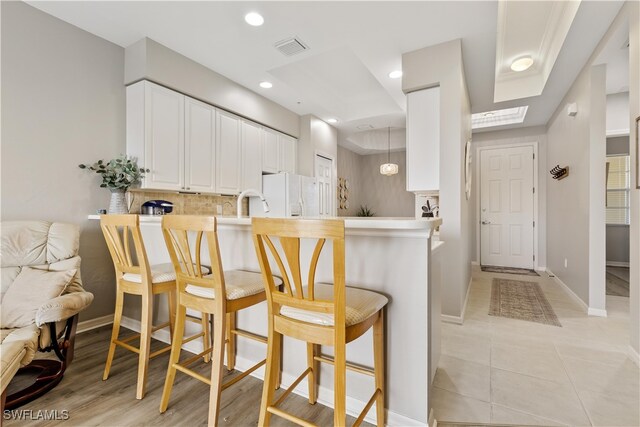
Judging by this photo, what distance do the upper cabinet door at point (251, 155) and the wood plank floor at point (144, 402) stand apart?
2630mm

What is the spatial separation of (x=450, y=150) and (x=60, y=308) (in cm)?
330

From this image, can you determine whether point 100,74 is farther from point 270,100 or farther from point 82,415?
point 82,415

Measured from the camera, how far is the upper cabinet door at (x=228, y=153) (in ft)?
12.2

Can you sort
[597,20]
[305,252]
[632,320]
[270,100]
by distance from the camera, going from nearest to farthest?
[305,252], [632,320], [597,20], [270,100]

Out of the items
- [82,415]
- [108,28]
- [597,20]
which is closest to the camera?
[82,415]

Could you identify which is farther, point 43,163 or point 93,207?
point 93,207

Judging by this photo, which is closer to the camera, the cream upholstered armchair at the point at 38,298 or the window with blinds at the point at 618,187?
the cream upholstered armchair at the point at 38,298

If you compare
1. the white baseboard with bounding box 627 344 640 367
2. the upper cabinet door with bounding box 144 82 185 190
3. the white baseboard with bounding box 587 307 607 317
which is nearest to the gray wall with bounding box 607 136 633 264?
the white baseboard with bounding box 587 307 607 317

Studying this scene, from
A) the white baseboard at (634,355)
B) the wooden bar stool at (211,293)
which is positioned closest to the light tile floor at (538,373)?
the white baseboard at (634,355)

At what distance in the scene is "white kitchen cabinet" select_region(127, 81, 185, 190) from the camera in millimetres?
2916

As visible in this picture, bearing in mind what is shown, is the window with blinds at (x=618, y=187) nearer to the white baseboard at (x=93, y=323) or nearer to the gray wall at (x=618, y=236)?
the gray wall at (x=618, y=236)

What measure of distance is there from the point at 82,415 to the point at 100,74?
2.92m

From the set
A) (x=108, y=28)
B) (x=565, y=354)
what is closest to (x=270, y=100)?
(x=108, y=28)

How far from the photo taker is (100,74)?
2.85m
